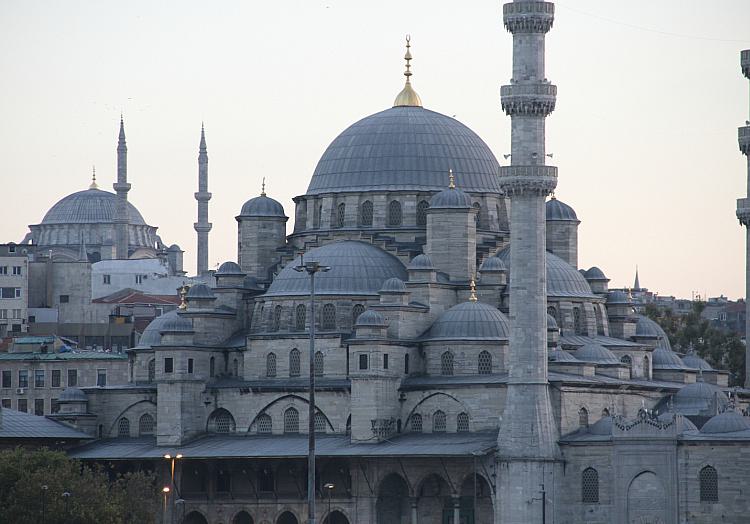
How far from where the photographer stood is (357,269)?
94.4 meters

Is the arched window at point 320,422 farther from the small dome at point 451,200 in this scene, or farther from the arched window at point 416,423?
the small dome at point 451,200

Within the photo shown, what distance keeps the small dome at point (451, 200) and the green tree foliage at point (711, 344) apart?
29.4 metres

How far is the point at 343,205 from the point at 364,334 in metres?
12.6

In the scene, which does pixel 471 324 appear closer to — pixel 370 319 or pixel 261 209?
pixel 370 319

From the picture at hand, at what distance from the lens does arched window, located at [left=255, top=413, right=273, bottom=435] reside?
92.8 metres

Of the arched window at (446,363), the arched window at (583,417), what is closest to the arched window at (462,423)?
the arched window at (446,363)

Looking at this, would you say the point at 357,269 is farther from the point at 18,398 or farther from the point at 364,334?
the point at 18,398

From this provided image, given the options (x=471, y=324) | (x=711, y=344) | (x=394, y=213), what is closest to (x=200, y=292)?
(x=394, y=213)

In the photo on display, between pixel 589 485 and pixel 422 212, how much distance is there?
60.9 feet

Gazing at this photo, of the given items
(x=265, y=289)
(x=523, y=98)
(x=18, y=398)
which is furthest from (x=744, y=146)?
(x=18, y=398)

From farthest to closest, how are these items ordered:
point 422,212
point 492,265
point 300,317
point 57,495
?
1. point 422,212
2. point 492,265
3. point 300,317
4. point 57,495

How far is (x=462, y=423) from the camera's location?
87.6 meters

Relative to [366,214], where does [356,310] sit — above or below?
below

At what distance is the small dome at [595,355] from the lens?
89.9 m
